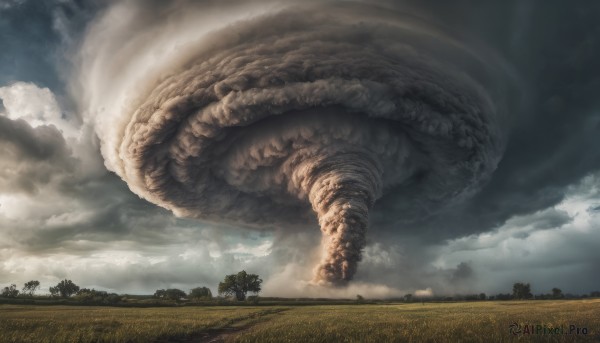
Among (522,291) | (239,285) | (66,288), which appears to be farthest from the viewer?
(66,288)

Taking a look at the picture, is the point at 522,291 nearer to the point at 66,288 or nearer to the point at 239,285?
the point at 239,285

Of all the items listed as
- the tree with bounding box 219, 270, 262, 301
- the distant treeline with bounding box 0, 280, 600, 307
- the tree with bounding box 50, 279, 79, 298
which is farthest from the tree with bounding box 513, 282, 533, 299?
the tree with bounding box 50, 279, 79, 298

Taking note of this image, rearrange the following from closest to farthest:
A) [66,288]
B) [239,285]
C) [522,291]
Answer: [239,285] → [522,291] → [66,288]

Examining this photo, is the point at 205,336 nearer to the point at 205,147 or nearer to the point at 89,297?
the point at 205,147

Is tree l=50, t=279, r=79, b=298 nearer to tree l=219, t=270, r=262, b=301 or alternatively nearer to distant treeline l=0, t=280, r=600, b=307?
distant treeline l=0, t=280, r=600, b=307

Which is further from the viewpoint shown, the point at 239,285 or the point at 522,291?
the point at 522,291

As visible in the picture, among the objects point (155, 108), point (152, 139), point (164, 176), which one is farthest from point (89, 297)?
point (155, 108)

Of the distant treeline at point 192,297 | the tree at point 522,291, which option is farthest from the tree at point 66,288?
the tree at point 522,291

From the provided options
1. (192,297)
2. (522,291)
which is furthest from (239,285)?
(522,291)

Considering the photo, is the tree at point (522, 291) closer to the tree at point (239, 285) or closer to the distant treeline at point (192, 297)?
the distant treeline at point (192, 297)

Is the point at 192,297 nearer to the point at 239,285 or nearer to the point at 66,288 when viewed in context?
the point at 239,285
